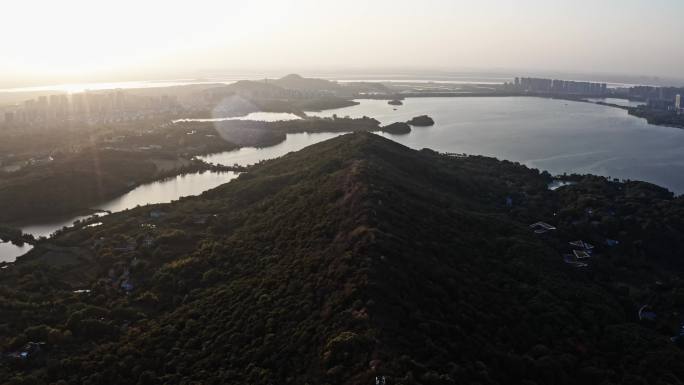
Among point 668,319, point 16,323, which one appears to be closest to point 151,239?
point 16,323

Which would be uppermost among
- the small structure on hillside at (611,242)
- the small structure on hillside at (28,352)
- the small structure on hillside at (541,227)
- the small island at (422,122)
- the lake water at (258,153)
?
the small island at (422,122)

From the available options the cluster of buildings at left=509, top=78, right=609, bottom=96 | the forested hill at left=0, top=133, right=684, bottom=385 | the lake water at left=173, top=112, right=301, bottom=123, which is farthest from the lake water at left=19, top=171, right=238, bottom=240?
the cluster of buildings at left=509, top=78, right=609, bottom=96

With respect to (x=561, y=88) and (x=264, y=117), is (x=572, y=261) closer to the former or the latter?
(x=264, y=117)

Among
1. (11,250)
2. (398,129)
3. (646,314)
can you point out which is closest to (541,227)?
(646,314)

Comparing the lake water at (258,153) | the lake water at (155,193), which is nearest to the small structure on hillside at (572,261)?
the lake water at (155,193)

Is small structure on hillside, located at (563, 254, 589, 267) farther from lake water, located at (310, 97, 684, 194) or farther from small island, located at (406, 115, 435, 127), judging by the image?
small island, located at (406, 115, 435, 127)

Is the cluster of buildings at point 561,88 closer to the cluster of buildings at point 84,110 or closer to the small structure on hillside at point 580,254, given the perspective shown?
the cluster of buildings at point 84,110

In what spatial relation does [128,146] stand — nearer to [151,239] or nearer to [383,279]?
[151,239]
